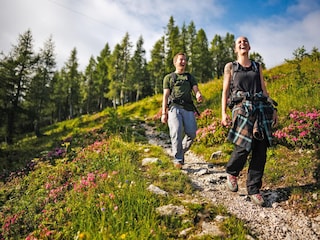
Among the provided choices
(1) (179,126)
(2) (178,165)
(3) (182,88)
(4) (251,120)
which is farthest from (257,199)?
(3) (182,88)

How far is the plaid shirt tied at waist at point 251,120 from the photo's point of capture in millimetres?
4346

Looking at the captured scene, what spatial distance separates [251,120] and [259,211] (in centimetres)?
149

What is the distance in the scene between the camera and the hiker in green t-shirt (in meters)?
6.28

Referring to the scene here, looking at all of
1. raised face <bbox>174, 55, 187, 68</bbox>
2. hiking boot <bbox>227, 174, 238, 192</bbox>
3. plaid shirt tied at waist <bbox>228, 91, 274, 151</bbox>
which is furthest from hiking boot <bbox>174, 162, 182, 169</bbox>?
raised face <bbox>174, 55, 187, 68</bbox>

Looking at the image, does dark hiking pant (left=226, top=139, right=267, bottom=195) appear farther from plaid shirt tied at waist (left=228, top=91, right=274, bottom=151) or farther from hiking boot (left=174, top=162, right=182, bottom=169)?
hiking boot (left=174, top=162, right=182, bottom=169)

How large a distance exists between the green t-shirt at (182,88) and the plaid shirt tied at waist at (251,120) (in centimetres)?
195

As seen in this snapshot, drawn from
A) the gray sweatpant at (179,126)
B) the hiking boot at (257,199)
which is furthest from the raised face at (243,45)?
the hiking boot at (257,199)

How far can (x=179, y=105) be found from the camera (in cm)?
637

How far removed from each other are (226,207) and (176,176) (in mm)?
1549

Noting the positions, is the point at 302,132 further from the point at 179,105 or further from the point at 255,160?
the point at 179,105

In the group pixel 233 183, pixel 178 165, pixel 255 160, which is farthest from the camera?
pixel 178 165

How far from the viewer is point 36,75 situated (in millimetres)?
29328

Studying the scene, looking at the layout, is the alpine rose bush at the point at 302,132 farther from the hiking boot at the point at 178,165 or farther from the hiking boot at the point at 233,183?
the hiking boot at the point at 178,165

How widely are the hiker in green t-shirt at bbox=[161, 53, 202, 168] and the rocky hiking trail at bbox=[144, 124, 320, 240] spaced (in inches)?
29.9
